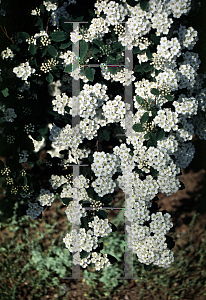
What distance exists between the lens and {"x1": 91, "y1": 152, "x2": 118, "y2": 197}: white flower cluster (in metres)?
2.06

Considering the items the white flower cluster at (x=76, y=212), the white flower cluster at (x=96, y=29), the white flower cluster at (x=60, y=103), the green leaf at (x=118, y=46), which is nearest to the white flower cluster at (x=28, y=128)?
the white flower cluster at (x=60, y=103)

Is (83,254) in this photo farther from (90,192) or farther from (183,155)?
(183,155)

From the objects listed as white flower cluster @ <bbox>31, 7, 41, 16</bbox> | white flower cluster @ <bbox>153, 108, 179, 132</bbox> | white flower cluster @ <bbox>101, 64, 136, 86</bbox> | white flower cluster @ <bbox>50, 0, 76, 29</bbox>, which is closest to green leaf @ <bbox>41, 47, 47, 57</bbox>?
white flower cluster @ <bbox>50, 0, 76, 29</bbox>

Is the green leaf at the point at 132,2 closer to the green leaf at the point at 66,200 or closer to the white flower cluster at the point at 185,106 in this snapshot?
the white flower cluster at the point at 185,106

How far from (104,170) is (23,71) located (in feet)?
3.30

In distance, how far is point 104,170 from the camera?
81.0 inches

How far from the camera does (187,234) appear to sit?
11.0 feet

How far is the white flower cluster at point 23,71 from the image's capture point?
221 cm

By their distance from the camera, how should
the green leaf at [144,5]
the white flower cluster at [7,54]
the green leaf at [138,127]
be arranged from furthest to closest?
the white flower cluster at [7,54], the green leaf at [138,127], the green leaf at [144,5]

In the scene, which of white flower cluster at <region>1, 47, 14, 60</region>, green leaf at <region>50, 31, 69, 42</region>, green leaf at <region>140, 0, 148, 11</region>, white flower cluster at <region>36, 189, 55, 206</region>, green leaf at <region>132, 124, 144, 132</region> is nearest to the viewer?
green leaf at <region>140, 0, 148, 11</region>

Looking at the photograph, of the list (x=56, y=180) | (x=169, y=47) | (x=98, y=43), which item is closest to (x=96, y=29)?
(x=98, y=43)

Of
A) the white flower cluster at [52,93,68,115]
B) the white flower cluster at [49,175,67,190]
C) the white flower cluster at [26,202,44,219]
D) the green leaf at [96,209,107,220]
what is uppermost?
the white flower cluster at [52,93,68,115]

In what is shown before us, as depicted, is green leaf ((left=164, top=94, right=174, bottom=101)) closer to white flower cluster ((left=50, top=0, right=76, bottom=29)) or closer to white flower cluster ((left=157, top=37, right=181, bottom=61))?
white flower cluster ((left=157, top=37, right=181, bottom=61))

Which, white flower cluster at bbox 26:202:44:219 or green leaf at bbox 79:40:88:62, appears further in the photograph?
white flower cluster at bbox 26:202:44:219
